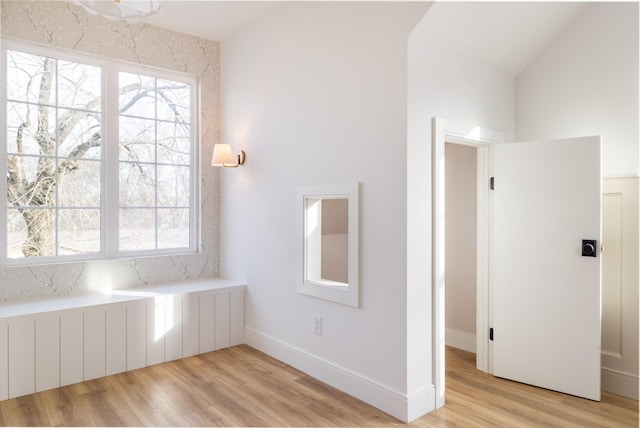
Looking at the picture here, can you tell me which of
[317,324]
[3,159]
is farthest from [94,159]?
[317,324]

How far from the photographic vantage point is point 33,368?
111 inches

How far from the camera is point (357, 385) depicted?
2734 millimetres

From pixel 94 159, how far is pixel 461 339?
3.49 meters

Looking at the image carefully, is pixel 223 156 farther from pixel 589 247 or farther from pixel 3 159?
pixel 589 247

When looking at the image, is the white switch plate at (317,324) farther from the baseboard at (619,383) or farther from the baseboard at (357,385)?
the baseboard at (619,383)

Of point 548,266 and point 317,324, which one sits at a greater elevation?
point 548,266

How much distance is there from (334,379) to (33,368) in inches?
78.3

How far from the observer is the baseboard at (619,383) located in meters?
2.73

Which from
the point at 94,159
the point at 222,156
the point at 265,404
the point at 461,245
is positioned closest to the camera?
the point at 265,404

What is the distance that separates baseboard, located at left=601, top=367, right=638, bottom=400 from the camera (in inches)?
108

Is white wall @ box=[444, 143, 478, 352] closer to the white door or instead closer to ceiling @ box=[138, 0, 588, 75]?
the white door

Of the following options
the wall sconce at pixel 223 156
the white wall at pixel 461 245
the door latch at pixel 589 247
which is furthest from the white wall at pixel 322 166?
the white wall at pixel 461 245

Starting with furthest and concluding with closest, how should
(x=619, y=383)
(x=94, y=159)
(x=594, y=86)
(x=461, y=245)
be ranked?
(x=461, y=245) < (x=94, y=159) < (x=594, y=86) < (x=619, y=383)

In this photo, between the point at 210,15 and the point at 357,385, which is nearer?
the point at 357,385
